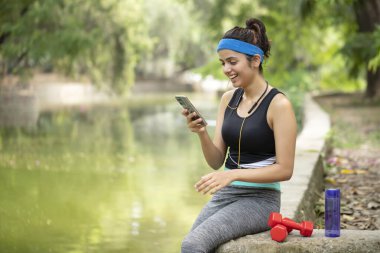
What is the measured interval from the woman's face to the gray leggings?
65 cm

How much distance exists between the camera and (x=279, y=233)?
397 cm

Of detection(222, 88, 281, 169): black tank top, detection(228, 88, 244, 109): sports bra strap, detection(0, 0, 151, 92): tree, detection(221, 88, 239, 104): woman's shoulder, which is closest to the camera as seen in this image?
detection(222, 88, 281, 169): black tank top

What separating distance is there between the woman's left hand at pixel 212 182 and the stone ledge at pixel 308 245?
1.15ft

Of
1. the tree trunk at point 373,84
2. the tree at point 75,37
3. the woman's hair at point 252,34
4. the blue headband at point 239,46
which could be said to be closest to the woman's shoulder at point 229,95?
the woman's hair at point 252,34

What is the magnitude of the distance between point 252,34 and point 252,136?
23.8 inches

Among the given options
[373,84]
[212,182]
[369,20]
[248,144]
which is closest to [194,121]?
[248,144]

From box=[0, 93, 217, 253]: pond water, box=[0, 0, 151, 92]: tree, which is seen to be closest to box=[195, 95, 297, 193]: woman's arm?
box=[0, 93, 217, 253]: pond water

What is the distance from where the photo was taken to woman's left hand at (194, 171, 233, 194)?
3.86 m

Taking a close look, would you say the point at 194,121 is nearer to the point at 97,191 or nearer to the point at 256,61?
the point at 256,61

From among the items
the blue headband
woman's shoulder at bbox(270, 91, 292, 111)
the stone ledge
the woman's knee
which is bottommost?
the stone ledge

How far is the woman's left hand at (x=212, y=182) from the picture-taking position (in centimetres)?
386

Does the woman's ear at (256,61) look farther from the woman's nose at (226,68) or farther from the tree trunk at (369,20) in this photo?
the tree trunk at (369,20)

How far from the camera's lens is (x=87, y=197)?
10469mm

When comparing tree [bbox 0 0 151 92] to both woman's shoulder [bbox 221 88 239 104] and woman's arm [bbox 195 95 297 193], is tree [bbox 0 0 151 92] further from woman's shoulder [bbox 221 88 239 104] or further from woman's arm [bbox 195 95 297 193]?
woman's arm [bbox 195 95 297 193]
